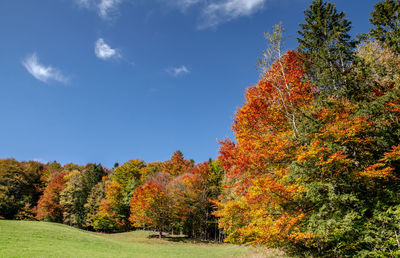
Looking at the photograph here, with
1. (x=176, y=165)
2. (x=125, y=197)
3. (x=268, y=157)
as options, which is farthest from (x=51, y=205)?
(x=268, y=157)

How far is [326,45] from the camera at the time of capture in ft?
60.8

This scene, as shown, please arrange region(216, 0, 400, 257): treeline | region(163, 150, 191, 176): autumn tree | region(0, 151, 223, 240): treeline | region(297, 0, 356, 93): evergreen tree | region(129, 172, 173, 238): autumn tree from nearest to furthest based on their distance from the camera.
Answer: region(216, 0, 400, 257): treeline → region(297, 0, 356, 93): evergreen tree → region(129, 172, 173, 238): autumn tree → region(0, 151, 223, 240): treeline → region(163, 150, 191, 176): autumn tree

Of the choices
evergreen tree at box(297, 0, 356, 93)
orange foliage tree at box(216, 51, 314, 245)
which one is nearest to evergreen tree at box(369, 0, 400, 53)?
evergreen tree at box(297, 0, 356, 93)

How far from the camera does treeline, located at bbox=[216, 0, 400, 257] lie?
36.7 ft

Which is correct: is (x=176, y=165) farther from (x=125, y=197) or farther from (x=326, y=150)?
(x=326, y=150)

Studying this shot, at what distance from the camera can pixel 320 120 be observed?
13258 millimetres

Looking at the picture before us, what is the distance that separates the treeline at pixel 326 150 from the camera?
11.2 meters

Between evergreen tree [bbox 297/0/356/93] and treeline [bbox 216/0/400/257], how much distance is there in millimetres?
87

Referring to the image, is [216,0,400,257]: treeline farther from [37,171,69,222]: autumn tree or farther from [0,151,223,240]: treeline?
[37,171,69,222]: autumn tree

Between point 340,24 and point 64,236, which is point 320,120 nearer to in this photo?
point 340,24

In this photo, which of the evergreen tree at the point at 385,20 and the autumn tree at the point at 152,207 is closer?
the evergreen tree at the point at 385,20

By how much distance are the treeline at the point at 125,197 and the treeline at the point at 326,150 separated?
2801cm

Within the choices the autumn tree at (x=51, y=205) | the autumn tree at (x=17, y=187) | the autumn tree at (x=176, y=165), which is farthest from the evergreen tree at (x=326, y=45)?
the autumn tree at (x=51, y=205)

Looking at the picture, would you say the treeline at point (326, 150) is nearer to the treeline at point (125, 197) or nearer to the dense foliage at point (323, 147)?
the dense foliage at point (323, 147)
